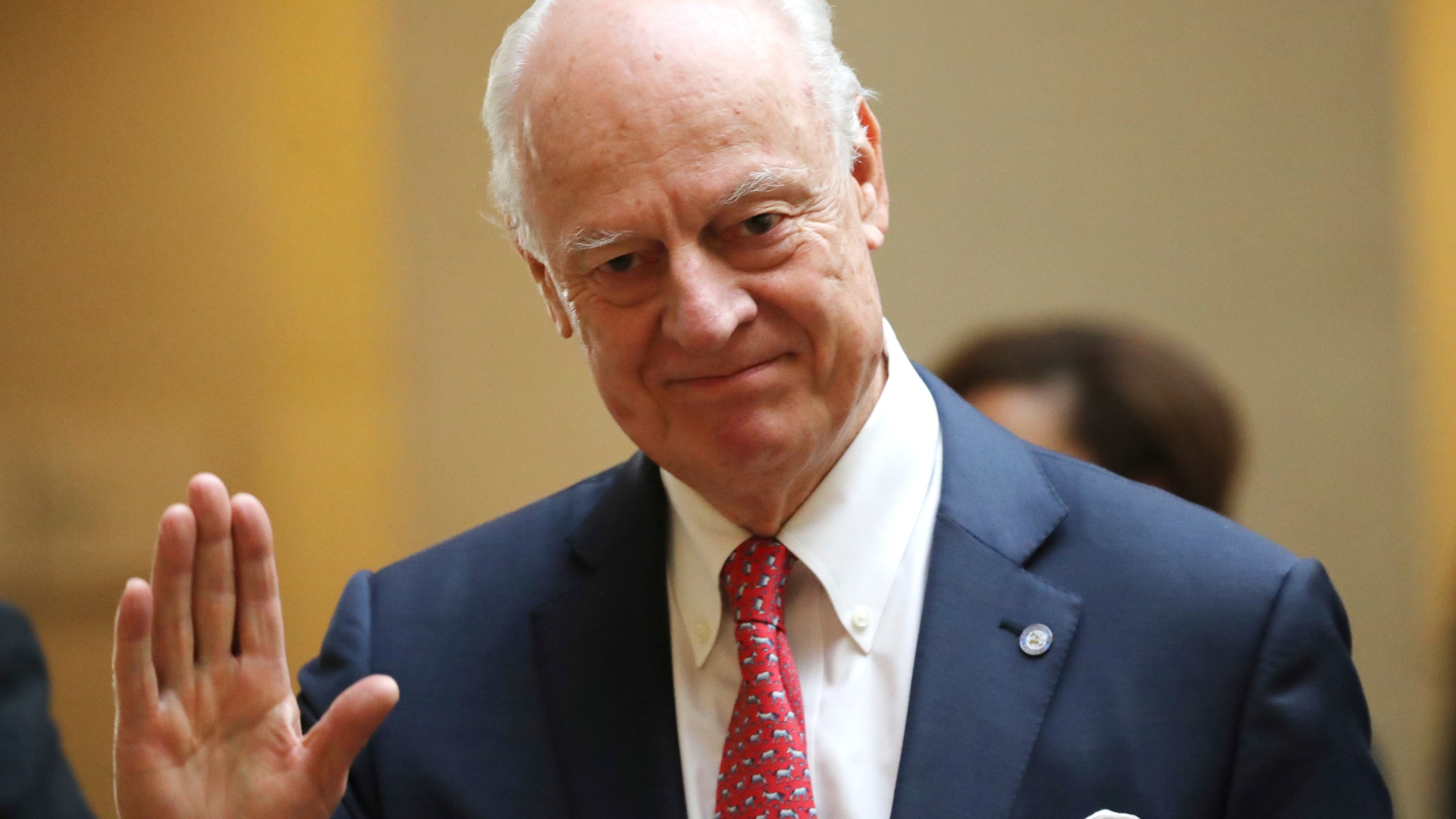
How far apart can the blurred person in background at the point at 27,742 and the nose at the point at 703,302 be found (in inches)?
28.4

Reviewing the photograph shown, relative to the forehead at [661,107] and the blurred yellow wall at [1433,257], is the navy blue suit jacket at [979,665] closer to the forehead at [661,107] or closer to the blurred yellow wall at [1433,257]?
the forehead at [661,107]

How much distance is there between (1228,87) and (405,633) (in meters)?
2.90

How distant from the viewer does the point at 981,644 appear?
5.03 ft

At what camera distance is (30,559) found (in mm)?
3742

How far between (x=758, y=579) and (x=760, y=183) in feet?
1.48

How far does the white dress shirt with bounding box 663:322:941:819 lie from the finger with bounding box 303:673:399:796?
0.35 metres

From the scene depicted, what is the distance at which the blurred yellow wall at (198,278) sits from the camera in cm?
383

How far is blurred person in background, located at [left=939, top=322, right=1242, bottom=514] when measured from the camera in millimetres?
2389

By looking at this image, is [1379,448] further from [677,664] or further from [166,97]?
[166,97]

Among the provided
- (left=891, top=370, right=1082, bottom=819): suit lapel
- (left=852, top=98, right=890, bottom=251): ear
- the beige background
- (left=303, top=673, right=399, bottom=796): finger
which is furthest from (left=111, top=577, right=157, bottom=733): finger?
the beige background

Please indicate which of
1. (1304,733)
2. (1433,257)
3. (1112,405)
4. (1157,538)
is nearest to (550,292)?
A: (1157,538)

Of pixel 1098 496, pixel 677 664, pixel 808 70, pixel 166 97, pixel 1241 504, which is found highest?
pixel 166 97

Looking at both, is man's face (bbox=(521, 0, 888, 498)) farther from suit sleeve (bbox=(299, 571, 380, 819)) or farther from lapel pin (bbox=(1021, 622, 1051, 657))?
suit sleeve (bbox=(299, 571, 380, 819))

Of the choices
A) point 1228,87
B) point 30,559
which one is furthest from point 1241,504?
point 30,559
